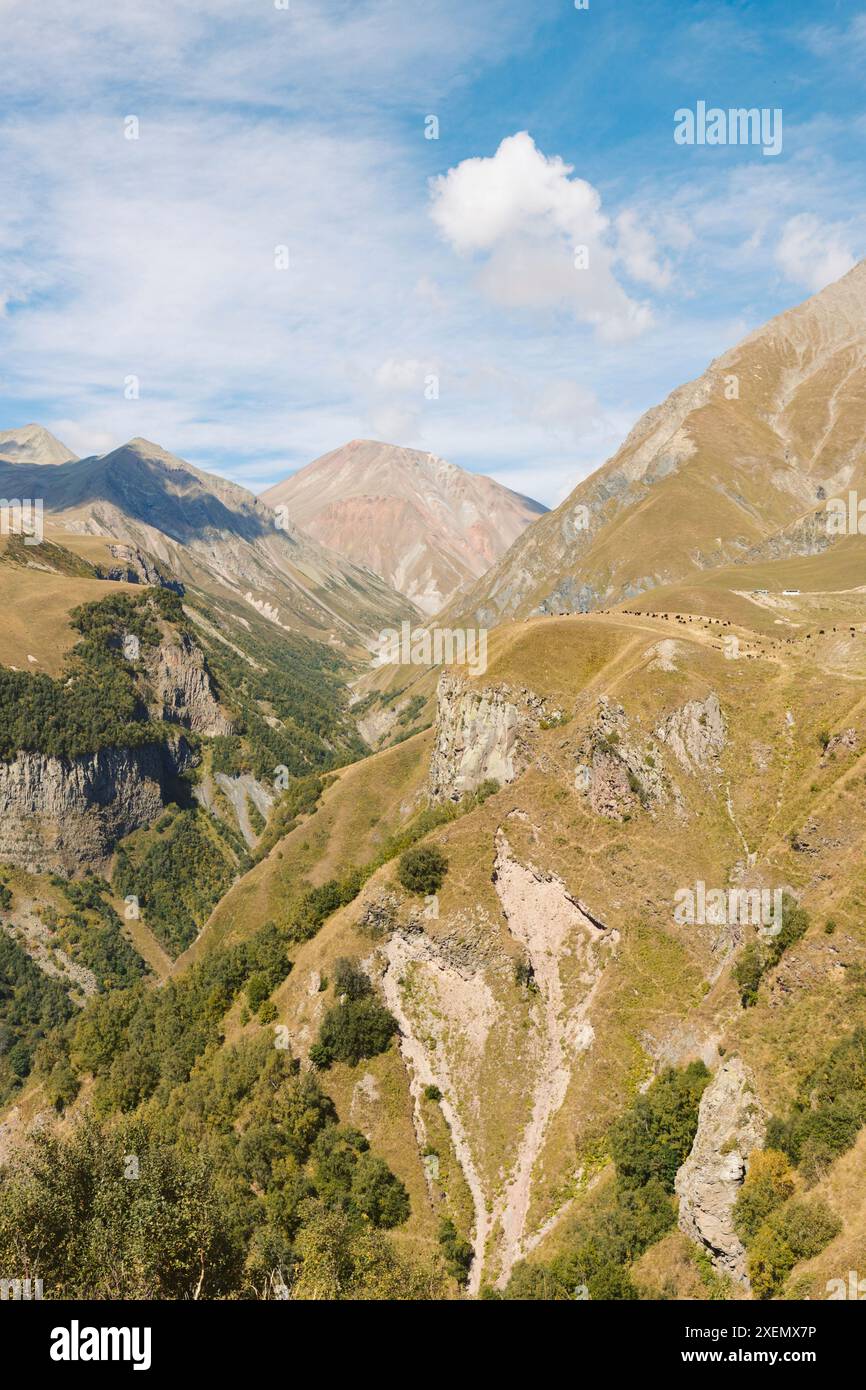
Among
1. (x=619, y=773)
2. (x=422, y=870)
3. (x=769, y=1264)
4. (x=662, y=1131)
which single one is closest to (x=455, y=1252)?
(x=662, y=1131)

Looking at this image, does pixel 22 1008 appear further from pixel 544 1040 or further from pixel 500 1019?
pixel 544 1040

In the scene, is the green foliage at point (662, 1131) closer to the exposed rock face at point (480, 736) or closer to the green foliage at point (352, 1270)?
the green foliage at point (352, 1270)

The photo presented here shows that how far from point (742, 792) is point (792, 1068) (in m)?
36.9

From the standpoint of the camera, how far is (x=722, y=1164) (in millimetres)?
50000

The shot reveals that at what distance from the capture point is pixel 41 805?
196 m

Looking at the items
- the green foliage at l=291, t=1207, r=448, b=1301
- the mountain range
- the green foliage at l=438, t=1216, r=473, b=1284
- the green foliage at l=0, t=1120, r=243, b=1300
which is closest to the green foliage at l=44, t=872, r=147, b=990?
the mountain range

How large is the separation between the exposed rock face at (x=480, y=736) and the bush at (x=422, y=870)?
26574 mm

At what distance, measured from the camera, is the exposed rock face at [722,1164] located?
48.3 metres

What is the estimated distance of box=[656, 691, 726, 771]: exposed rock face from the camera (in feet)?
285

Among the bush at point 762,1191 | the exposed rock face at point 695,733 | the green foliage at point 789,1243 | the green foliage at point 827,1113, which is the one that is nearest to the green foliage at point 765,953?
the green foliage at point 827,1113

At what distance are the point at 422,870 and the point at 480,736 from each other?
35.2m
